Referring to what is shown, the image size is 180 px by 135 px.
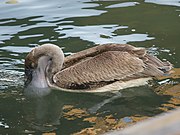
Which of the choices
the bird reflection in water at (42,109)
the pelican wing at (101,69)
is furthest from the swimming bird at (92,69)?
the bird reflection in water at (42,109)

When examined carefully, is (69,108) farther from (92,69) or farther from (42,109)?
(92,69)

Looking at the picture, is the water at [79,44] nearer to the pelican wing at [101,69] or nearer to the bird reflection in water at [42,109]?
the bird reflection in water at [42,109]

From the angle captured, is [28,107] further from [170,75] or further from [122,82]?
[170,75]

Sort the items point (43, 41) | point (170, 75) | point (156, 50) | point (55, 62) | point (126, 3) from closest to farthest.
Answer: point (55, 62) → point (170, 75) → point (156, 50) → point (43, 41) → point (126, 3)

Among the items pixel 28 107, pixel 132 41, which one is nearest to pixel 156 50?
pixel 132 41

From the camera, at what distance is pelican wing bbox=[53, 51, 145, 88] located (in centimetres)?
577

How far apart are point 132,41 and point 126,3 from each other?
7.68 ft

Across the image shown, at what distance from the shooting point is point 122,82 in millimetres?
5941

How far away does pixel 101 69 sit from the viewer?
230 inches

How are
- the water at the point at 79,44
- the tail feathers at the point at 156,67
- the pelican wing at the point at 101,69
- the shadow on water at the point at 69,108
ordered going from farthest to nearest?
the tail feathers at the point at 156,67 → the pelican wing at the point at 101,69 → the water at the point at 79,44 → the shadow on water at the point at 69,108

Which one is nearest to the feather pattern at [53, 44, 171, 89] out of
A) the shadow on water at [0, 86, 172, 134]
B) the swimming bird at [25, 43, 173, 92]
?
the swimming bird at [25, 43, 173, 92]

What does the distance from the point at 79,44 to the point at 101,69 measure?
1.85 metres

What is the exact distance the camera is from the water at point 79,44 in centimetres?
531

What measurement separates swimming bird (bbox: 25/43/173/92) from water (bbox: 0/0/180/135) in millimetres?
146
